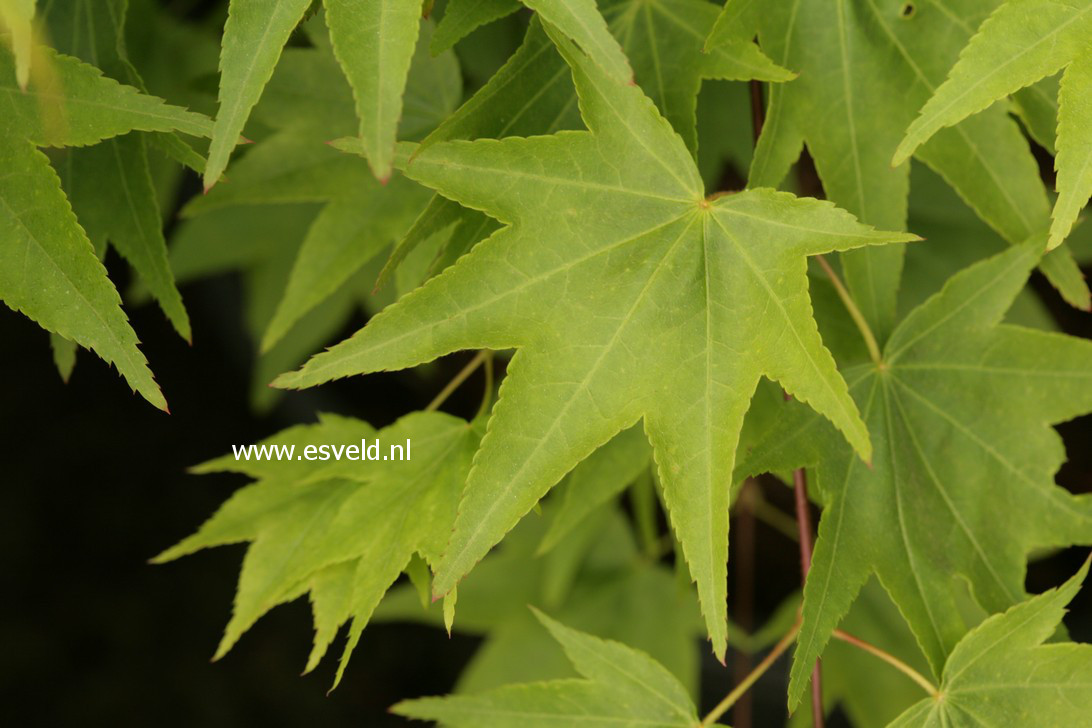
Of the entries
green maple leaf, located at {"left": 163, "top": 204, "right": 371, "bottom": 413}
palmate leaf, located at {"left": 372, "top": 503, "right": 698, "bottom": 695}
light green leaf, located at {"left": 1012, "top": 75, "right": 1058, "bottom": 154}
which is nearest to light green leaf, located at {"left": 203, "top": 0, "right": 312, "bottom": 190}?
light green leaf, located at {"left": 1012, "top": 75, "right": 1058, "bottom": 154}

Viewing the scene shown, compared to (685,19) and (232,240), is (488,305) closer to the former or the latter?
(685,19)

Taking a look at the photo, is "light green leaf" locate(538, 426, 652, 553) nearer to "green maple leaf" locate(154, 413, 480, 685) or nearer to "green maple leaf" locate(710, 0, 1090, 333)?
"green maple leaf" locate(154, 413, 480, 685)

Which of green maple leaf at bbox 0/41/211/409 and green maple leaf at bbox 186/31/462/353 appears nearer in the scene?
green maple leaf at bbox 0/41/211/409

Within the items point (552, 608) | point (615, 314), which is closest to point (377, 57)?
point (615, 314)

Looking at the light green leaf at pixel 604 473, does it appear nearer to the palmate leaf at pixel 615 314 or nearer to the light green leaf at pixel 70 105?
the palmate leaf at pixel 615 314

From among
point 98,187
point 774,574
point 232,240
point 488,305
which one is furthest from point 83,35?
point 774,574

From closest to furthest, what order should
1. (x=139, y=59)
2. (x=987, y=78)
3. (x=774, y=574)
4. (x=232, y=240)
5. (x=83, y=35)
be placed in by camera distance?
(x=987, y=78)
(x=83, y=35)
(x=139, y=59)
(x=232, y=240)
(x=774, y=574)
